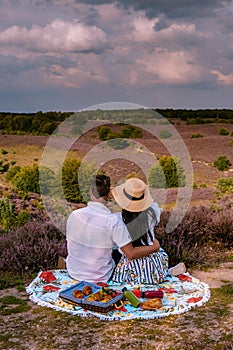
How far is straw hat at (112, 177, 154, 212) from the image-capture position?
16.5ft

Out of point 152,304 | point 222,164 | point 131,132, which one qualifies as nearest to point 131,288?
point 152,304

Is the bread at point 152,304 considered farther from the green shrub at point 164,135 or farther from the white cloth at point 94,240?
the green shrub at point 164,135

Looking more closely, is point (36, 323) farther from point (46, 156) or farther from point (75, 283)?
point (46, 156)

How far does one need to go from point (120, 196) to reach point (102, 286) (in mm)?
856

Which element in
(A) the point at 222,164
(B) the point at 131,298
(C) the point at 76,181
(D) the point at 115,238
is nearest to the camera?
(B) the point at 131,298

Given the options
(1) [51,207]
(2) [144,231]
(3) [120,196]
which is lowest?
(1) [51,207]

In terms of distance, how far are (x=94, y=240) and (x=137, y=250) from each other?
407mm

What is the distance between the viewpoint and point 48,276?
5223mm

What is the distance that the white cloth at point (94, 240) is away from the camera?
4.97 meters

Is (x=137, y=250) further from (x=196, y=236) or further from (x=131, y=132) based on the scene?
(x=131, y=132)

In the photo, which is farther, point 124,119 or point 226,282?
point 124,119

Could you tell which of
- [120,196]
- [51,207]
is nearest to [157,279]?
[120,196]

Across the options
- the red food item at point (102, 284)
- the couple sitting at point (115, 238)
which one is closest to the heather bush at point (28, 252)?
the couple sitting at point (115, 238)

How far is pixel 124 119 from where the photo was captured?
31.2m
